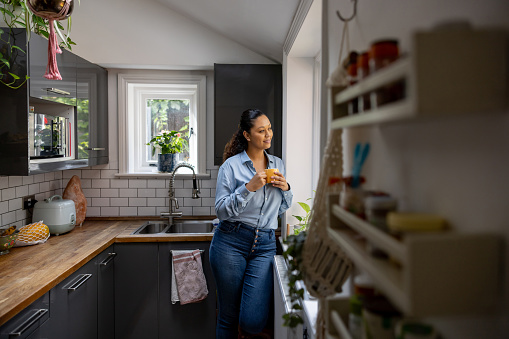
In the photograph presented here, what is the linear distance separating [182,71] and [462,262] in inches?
133

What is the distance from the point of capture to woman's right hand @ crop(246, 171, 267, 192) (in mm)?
2266

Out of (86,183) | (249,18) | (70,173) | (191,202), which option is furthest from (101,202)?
(249,18)

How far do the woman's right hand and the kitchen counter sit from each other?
88cm

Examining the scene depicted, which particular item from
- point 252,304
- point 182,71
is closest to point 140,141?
point 182,71

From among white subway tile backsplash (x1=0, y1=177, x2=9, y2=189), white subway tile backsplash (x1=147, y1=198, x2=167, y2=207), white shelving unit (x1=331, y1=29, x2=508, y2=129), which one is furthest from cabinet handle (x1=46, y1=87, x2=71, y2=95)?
white shelving unit (x1=331, y1=29, x2=508, y2=129)

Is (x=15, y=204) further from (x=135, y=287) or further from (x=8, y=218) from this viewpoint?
(x=135, y=287)

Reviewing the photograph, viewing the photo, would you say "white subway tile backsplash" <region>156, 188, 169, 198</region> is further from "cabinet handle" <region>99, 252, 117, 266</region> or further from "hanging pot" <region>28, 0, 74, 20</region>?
"hanging pot" <region>28, 0, 74, 20</region>

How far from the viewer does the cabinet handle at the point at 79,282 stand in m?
2.21

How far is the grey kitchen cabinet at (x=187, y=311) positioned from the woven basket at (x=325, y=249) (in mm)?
2075

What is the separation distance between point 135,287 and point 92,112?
1.36 metres

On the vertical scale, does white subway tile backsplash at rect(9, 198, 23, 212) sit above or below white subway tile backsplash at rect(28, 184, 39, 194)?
below

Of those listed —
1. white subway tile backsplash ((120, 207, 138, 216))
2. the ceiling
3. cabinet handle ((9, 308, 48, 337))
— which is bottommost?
cabinet handle ((9, 308, 48, 337))

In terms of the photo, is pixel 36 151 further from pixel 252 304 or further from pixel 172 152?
pixel 252 304

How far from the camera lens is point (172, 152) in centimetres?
357
